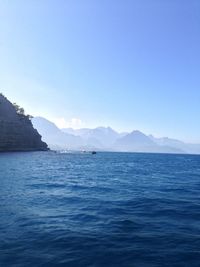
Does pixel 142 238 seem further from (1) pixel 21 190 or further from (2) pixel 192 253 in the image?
(1) pixel 21 190

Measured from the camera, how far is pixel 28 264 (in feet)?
53.3

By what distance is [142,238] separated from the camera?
2103 centimetres

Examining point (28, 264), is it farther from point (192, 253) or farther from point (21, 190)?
point (21, 190)

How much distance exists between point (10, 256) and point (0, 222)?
24.2 ft

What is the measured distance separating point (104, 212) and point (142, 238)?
850 centimetres

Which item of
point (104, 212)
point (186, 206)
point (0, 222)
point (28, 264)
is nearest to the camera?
point (28, 264)

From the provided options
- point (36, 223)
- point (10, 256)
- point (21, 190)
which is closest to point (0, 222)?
point (36, 223)

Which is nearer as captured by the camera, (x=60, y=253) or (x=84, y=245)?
(x=60, y=253)

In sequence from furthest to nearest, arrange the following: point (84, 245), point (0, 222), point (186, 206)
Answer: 1. point (186, 206)
2. point (0, 222)
3. point (84, 245)

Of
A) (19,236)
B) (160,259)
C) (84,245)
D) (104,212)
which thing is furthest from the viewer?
(104,212)

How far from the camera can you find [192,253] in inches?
725

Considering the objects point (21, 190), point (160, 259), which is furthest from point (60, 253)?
point (21, 190)

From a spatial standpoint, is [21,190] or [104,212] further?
[21,190]

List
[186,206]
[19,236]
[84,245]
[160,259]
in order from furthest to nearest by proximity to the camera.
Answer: [186,206] < [19,236] < [84,245] < [160,259]
